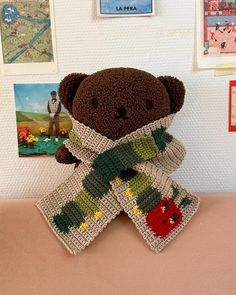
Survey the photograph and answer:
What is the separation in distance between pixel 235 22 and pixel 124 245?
0.56 metres

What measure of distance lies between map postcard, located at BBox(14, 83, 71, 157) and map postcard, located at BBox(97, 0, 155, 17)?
208mm

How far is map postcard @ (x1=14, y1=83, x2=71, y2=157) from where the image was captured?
3.05 ft

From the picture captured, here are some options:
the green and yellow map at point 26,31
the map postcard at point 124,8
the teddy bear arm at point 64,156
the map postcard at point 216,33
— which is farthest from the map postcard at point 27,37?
the map postcard at point 216,33

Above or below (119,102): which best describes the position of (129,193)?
below

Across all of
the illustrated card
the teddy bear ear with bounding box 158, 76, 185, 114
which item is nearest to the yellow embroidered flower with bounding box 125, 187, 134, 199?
the teddy bear ear with bounding box 158, 76, 185, 114

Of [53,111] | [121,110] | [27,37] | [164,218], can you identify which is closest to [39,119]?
[53,111]

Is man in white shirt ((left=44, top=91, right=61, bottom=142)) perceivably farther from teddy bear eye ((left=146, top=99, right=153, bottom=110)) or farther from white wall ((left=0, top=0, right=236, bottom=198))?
teddy bear eye ((left=146, top=99, right=153, bottom=110))

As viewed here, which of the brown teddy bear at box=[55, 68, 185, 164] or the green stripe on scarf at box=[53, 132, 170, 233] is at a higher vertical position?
the brown teddy bear at box=[55, 68, 185, 164]

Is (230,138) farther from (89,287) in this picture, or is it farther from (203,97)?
(89,287)

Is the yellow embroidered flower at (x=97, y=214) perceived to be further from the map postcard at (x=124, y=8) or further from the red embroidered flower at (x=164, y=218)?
the map postcard at (x=124, y=8)

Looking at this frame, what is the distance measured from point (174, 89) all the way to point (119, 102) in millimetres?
136

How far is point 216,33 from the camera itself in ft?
2.92

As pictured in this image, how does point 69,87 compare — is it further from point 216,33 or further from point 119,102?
point 216,33

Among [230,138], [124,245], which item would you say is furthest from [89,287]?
[230,138]
